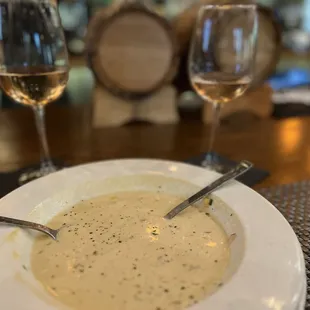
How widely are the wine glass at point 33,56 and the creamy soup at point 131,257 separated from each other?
31 centimetres

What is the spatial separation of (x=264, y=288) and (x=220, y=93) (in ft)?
1.92

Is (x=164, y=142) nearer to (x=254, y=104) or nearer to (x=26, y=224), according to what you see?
(x=254, y=104)

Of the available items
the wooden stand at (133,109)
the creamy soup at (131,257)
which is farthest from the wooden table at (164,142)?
the creamy soup at (131,257)

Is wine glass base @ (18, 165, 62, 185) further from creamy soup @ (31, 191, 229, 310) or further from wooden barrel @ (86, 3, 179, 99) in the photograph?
wooden barrel @ (86, 3, 179, 99)

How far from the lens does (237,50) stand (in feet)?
3.25

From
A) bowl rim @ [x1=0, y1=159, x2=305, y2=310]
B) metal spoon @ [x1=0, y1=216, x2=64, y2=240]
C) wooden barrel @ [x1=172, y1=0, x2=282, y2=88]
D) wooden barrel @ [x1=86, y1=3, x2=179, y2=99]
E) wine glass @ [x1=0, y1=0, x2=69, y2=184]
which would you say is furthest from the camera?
wooden barrel @ [x1=172, y1=0, x2=282, y2=88]

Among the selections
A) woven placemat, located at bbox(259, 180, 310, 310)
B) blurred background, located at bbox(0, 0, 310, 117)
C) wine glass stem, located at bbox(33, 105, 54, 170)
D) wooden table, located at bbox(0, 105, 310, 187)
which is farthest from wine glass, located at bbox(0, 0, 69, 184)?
blurred background, located at bbox(0, 0, 310, 117)

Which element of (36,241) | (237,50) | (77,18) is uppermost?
(237,50)

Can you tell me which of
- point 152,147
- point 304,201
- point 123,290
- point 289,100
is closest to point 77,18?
point 289,100

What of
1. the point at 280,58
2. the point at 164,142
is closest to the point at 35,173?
the point at 164,142

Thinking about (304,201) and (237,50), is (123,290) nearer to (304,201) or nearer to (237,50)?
(304,201)

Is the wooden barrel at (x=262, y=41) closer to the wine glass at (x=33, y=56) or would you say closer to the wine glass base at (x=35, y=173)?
the wine glass at (x=33, y=56)

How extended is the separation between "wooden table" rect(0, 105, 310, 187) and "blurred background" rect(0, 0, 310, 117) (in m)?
0.22

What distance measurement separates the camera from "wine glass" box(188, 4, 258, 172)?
91cm
